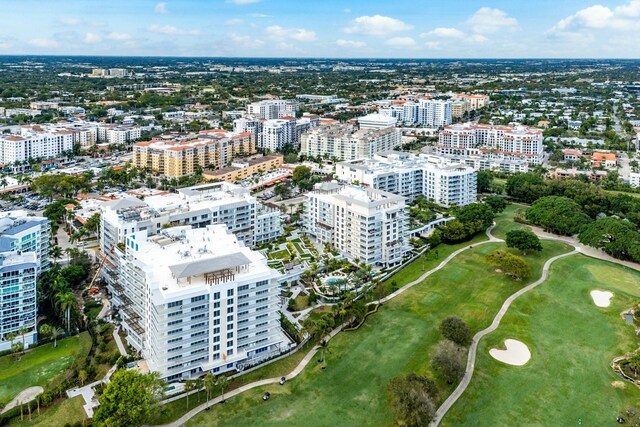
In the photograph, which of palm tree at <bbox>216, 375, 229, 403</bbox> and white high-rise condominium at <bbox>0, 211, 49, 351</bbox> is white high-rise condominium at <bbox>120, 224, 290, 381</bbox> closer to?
palm tree at <bbox>216, 375, 229, 403</bbox>

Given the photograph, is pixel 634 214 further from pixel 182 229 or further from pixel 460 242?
pixel 182 229

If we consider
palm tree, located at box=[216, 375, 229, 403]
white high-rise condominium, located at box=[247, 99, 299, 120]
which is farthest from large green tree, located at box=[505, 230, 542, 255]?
white high-rise condominium, located at box=[247, 99, 299, 120]

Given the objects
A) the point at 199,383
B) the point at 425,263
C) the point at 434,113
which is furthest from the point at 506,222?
the point at 434,113

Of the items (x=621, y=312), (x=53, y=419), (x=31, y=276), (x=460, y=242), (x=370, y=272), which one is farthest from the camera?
(x=460, y=242)

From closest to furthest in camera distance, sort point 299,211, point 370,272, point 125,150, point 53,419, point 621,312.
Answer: point 53,419
point 621,312
point 370,272
point 299,211
point 125,150

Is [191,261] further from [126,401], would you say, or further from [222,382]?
[126,401]

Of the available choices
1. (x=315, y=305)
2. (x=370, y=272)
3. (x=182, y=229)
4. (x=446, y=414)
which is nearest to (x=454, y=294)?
(x=370, y=272)

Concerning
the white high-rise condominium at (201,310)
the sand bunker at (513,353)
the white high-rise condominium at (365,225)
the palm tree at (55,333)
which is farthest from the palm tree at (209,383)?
the white high-rise condominium at (365,225)

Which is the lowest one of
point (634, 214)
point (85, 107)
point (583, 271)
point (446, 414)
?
point (446, 414)

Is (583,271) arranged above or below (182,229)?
below
